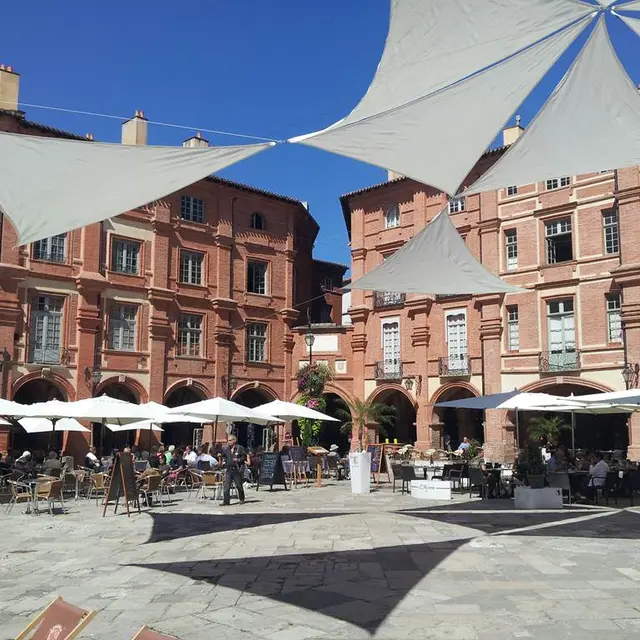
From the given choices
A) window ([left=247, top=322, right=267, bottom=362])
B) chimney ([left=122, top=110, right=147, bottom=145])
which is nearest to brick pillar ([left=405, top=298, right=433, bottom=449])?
window ([left=247, top=322, right=267, bottom=362])

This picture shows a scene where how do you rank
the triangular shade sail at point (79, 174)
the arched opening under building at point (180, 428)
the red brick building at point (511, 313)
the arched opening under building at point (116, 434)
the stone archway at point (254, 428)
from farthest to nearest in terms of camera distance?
the stone archway at point (254, 428) → the arched opening under building at point (180, 428) → the arched opening under building at point (116, 434) → the red brick building at point (511, 313) → the triangular shade sail at point (79, 174)

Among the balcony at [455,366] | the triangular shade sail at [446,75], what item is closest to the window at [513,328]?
the balcony at [455,366]

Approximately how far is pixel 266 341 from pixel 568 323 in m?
13.3

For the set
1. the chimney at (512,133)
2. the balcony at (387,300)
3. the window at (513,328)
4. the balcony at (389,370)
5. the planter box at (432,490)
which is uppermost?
the chimney at (512,133)

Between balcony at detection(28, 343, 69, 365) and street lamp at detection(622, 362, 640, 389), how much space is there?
19760mm

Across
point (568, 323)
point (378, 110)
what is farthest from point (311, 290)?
point (378, 110)

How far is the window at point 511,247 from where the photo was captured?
2730 centimetres

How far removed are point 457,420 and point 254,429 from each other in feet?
30.0

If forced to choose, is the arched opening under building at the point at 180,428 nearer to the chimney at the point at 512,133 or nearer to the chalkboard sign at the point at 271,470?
the chalkboard sign at the point at 271,470

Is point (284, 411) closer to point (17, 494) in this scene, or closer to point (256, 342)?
point (17, 494)

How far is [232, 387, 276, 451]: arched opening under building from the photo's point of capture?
3099 cm

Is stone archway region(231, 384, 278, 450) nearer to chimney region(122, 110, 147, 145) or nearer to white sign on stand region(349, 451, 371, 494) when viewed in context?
chimney region(122, 110, 147, 145)

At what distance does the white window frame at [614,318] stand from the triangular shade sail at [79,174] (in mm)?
20378

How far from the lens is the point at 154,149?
698 centimetres
